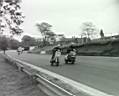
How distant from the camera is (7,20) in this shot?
24.6 m

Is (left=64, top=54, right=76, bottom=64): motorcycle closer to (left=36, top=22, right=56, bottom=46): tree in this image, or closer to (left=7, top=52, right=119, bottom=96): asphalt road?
(left=7, top=52, right=119, bottom=96): asphalt road

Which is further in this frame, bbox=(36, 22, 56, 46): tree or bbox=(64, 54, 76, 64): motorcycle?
bbox=(36, 22, 56, 46): tree

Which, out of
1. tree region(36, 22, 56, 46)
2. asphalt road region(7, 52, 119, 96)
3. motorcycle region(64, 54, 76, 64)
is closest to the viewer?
asphalt road region(7, 52, 119, 96)

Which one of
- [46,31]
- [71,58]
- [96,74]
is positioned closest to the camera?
[96,74]

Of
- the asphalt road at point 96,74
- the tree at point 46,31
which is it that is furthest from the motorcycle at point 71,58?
the tree at point 46,31

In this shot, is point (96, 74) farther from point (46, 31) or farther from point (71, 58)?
point (46, 31)

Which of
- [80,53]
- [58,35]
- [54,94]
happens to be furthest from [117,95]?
[58,35]

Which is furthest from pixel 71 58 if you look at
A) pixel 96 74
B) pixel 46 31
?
pixel 46 31

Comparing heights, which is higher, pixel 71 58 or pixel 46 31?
pixel 46 31

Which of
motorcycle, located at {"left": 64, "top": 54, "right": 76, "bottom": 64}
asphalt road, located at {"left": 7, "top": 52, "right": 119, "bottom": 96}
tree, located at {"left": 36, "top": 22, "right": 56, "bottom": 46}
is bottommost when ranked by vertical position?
asphalt road, located at {"left": 7, "top": 52, "right": 119, "bottom": 96}

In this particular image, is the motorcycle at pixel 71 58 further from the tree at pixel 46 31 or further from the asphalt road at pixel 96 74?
the tree at pixel 46 31

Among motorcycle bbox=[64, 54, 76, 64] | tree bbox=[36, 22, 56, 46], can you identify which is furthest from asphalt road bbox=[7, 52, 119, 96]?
tree bbox=[36, 22, 56, 46]

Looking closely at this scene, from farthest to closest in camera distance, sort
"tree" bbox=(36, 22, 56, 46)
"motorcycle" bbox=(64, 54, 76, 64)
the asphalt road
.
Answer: "tree" bbox=(36, 22, 56, 46) < "motorcycle" bbox=(64, 54, 76, 64) < the asphalt road

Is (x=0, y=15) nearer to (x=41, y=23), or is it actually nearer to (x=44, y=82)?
(x=44, y=82)
